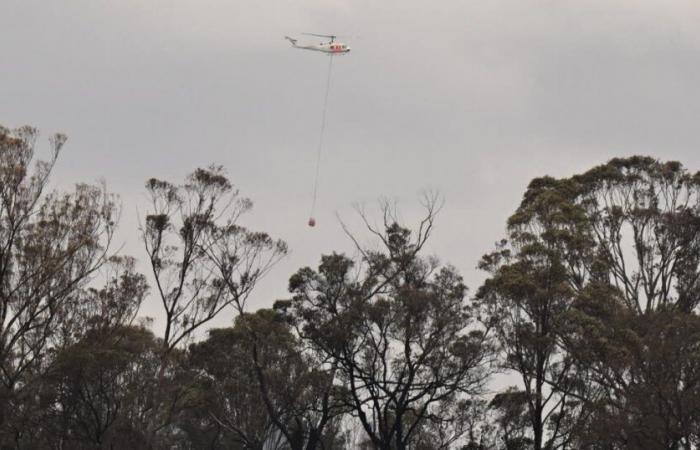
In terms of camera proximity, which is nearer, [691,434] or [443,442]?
[691,434]

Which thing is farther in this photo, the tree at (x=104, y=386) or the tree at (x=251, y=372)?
the tree at (x=251, y=372)

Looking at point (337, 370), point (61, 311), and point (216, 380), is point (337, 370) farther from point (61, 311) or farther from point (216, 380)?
point (61, 311)

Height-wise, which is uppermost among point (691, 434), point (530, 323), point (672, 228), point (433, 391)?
point (672, 228)

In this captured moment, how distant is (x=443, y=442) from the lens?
45625 millimetres

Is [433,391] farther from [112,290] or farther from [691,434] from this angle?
[112,290]

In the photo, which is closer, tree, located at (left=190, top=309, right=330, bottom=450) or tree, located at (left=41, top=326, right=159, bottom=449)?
tree, located at (left=41, top=326, right=159, bottom=449)

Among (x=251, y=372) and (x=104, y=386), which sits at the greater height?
(x=251, y=372)

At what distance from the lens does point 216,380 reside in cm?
4219

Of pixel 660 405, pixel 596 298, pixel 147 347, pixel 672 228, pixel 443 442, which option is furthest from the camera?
pixel 443 442

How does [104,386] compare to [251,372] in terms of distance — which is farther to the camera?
[104,386]

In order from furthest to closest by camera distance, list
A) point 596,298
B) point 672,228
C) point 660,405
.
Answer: point 672,228
point 596,298
point 660,405

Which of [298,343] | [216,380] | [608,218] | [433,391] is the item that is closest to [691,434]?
[433,391]

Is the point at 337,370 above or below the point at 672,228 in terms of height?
below

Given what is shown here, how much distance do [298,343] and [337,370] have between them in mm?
2973
